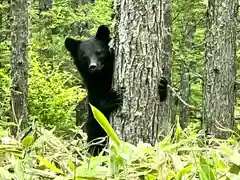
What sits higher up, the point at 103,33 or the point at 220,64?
the point at 103,33

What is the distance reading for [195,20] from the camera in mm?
18750

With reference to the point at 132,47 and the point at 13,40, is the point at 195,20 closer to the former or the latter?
the point at 13,40

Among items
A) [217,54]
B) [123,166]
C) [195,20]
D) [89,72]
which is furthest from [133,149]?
[195,20]

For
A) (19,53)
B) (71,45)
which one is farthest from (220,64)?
(19,53)

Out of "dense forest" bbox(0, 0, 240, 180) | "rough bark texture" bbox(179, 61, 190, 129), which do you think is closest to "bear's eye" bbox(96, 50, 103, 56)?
"dense forest" bbox(0, 0, 240, 180)

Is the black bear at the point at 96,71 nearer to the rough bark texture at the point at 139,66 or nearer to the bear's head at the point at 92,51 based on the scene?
the bear's head at the point at 92,51

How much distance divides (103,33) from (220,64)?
11.7 feet

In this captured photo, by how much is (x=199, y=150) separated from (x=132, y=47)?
261cm

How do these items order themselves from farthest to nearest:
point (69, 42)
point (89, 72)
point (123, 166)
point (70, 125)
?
point (70, 125)
point (69, 42)
point (89, 72)
point (123, 166)

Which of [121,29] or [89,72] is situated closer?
[121,29]

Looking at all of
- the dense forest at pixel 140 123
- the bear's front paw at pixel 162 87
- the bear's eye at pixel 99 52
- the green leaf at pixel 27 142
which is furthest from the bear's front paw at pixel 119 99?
the green leaf at pixel 27 142

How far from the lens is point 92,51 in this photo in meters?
6.47

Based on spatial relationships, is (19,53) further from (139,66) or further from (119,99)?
(139,66)

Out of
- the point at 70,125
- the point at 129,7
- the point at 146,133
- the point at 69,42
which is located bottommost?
the point at 70,125
